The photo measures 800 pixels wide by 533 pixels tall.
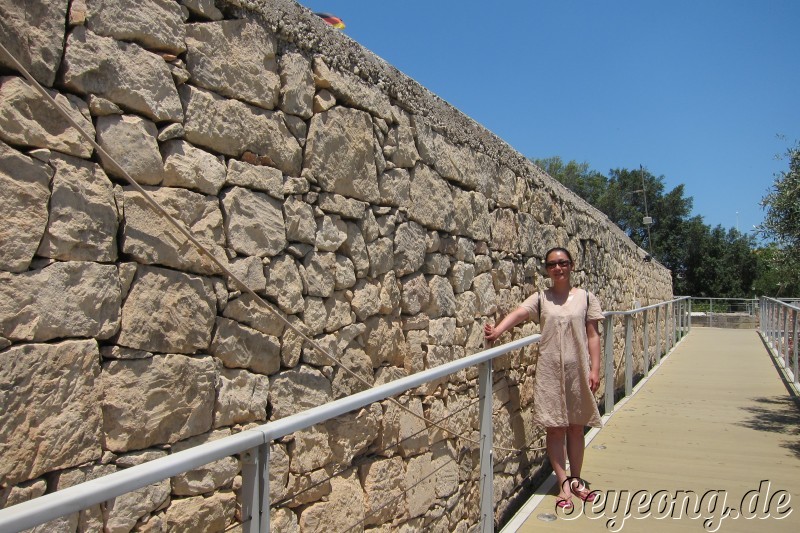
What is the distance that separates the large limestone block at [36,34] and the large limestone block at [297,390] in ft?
4.10

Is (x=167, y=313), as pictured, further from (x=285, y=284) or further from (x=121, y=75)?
(x=121, y=75)

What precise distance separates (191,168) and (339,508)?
1.47 m

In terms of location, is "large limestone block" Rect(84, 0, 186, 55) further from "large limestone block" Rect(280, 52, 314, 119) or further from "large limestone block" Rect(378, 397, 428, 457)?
"large limestone block" Rect(378, 397, 428, 457)

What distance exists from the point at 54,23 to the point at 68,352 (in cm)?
90

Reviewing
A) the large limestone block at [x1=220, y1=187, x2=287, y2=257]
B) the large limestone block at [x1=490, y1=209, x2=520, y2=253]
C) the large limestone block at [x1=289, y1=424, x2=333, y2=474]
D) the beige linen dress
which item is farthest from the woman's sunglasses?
the large limestone block at [x1=220, y1=187, x2=287, y2=257]

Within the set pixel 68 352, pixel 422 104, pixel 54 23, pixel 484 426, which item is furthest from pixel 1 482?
pixel 422 104

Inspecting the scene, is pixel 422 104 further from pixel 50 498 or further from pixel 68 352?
pixel 50 498

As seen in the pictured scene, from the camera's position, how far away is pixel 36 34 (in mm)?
1752

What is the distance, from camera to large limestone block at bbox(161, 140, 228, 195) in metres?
2.10

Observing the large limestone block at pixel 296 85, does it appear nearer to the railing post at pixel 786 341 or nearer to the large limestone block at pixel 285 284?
the large limestone block at pixel 285 284

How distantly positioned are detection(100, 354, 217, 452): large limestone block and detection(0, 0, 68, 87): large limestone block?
0.83 metres

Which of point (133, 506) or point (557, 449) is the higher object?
point (133, 506)

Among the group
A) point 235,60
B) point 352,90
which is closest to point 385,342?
point 352,90

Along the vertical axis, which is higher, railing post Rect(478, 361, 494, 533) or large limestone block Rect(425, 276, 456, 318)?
A: large limestone block Rect(425, 276, 456, 318)
